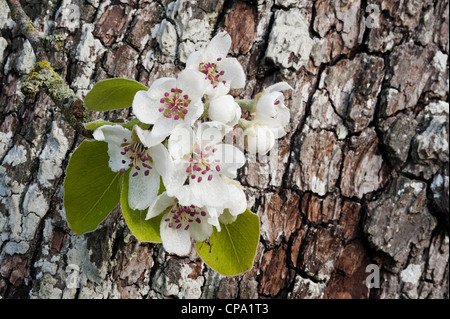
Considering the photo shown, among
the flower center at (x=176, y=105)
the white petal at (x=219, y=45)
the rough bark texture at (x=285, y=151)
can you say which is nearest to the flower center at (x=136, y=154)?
the flower center at (x=176, y=105)

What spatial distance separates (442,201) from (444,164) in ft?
0.49

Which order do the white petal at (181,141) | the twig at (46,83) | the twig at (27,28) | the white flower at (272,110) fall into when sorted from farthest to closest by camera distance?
the twig at (27,28) < the twig at (46,83) < the white flower at (272,110) < the white petal at (181,141)

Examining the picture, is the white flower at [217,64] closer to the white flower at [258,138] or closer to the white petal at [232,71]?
the white petal at [232,71]

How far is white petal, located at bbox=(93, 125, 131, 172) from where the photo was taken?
1080mm

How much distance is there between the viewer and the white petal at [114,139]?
42.5 inches

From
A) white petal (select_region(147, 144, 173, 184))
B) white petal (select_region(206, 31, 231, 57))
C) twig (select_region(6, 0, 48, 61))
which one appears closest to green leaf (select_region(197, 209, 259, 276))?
white petal (select_region(147, 144, 173, 184))

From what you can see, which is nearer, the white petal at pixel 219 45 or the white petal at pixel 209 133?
the white petal at pixel 209 133

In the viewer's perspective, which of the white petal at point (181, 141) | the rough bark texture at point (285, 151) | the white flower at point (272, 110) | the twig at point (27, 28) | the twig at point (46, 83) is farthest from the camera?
the twig at point (27, 28)

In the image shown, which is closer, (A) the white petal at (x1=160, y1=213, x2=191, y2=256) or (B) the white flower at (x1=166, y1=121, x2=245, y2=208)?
(B) the white flower at (x1=166, y1=121, x2=245, y2=208)

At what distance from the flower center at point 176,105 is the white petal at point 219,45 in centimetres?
16

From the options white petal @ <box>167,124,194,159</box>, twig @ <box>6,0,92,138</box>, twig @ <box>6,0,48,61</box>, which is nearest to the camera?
white petal @ <box>167,124,194,159</box>

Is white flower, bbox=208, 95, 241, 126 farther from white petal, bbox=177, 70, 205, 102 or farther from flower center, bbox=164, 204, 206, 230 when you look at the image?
flower center, bbox=164, 204, 206, 230

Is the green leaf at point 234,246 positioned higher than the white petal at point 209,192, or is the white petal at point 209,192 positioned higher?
the white petal at point 209,192

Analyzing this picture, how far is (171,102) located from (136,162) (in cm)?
18
